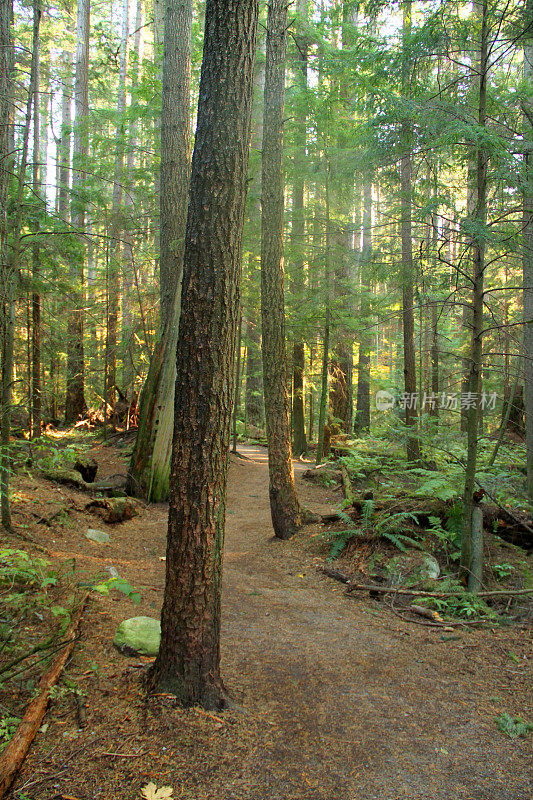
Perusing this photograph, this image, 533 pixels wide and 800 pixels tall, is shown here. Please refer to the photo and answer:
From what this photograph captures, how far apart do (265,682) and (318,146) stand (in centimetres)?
1237

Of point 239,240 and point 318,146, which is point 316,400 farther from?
point 239,240

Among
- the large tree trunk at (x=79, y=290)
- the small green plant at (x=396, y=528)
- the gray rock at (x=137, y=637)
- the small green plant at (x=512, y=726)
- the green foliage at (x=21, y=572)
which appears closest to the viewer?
the small green plant at (x=512, y=726)

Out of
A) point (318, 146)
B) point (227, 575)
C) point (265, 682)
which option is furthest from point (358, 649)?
point (318, 146)

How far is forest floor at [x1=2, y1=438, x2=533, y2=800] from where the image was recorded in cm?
242

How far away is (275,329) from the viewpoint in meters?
7.90

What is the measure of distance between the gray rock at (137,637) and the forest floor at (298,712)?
0.10 m

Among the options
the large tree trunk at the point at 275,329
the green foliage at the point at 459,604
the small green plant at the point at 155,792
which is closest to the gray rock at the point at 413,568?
the green foliage at the point at 459,604

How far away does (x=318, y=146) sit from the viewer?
1228 centimetres

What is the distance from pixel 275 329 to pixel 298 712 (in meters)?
5.74

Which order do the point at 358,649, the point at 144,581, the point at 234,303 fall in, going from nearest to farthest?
the point at 234,303 < the point at 358,649 < the point at 144,581

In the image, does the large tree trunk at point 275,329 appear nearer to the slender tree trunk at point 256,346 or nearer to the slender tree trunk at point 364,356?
the slender tree trunk at point 364,356

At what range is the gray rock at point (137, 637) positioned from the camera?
3465mm

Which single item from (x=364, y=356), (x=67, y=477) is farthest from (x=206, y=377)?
(x=364, y=356)

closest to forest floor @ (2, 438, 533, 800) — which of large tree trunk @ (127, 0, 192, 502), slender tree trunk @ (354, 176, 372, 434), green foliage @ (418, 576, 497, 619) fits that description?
green foliage @ (418, 576, 497, 619)
